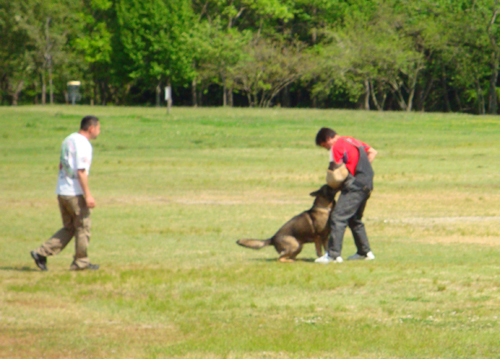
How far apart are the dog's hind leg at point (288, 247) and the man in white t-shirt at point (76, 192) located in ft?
7.05

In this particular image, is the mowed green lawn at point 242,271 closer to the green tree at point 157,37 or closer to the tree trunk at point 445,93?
the tree trunk at point 445,93

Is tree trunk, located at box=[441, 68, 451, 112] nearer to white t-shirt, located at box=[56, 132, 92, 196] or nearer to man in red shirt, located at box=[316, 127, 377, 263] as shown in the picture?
man in red shirt, located at box=[316, 127, 377, 263]

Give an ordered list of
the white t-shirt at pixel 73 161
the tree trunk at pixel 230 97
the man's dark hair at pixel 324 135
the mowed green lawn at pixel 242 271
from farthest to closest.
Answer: the tree trunk at pixel 230 97, the man's dark hair at pixel 324 135, the white t-shirt at pixel 73 161, the mowed green lawn at pixel 242 271

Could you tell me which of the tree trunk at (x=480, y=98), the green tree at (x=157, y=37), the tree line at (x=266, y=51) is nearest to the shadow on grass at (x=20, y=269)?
the tree line at (x=266, y=51)

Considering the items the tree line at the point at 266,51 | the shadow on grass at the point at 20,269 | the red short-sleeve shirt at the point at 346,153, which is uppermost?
the tree line at the point at 266,51

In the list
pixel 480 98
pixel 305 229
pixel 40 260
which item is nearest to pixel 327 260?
pixel 305 229

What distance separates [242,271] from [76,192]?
75.5 inches

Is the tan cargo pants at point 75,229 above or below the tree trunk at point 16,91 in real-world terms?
below

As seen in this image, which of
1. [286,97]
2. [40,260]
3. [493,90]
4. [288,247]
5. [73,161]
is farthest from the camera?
[286,97]

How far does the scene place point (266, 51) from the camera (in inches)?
2552

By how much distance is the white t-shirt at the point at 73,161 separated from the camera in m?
8.59

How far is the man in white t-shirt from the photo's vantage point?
8594 millimetres

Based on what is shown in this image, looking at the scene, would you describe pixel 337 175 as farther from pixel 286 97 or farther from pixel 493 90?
pixel 286 97

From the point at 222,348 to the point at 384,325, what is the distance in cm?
134
